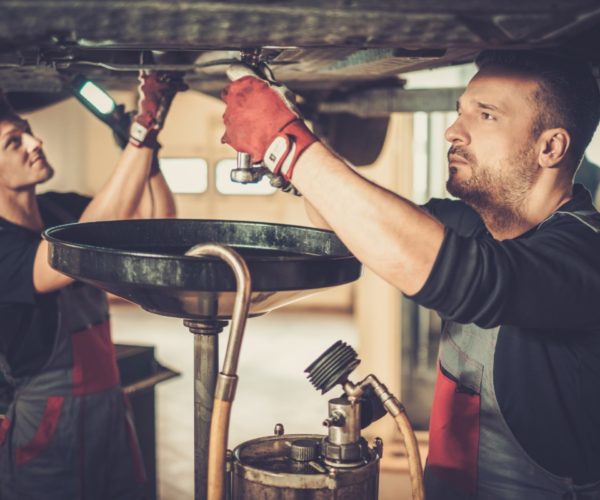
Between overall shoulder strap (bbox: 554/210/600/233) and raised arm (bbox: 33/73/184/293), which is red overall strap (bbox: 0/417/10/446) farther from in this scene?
overall shoulder strap (bbox: 554/210/600/233)

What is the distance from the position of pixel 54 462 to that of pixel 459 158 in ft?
4.69

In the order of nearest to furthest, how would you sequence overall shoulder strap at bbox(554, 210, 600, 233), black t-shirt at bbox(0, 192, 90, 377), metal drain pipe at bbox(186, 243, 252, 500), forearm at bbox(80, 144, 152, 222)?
metal drain pipe at bbox(186, 243, 252, 500) → overall shoulder strap at bbox(554, 210, 600, 233) → black t-shirt at bbox(0, 192, 90, 377) → forearm at bbox(80, 144, 152, 222)

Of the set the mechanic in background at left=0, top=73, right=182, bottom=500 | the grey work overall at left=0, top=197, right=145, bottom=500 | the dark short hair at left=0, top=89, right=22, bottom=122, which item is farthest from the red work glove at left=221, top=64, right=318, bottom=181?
the dark short hair at left=0, top=89, right=22, bottom=122

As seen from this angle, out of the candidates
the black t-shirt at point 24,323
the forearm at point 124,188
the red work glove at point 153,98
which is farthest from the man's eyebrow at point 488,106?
the black t-shirt at point 24,323

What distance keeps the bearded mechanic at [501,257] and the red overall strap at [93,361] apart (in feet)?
3.54

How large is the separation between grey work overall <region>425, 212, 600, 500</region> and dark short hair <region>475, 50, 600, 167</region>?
0.61 ft

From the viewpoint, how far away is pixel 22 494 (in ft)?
6.86

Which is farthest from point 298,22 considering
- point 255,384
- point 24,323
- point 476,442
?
point 255,384

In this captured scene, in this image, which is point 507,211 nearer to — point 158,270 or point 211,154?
point 158,270

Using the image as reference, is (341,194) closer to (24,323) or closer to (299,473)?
(299,473)

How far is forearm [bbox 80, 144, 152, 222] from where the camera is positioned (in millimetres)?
2065

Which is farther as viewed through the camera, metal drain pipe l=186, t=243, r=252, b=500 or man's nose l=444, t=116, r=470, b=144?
man's nose l=444, t=116, r=470, b=144

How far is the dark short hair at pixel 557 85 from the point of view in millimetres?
1328

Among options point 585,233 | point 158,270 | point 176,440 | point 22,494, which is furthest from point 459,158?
point 176,440
